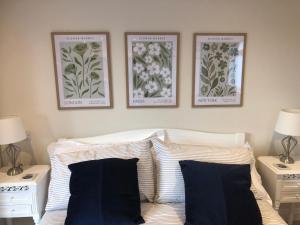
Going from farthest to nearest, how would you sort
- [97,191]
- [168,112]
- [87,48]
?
1. [168,112]
2. [87,48]
3. [97,191]

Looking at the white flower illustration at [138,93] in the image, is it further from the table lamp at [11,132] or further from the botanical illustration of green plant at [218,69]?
the table lamp at [11,132]

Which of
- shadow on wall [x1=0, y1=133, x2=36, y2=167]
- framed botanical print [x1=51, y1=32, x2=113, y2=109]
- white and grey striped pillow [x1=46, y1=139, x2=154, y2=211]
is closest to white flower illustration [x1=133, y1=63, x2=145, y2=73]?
framed botanical print [x1=51, y1=32, x2=113, y2=109]

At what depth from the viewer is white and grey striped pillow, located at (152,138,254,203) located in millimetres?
1867

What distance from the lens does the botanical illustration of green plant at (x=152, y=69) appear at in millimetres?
2188

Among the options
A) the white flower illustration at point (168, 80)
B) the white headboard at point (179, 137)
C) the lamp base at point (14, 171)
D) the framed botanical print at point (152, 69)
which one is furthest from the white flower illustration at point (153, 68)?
the lamp base at point (14, 171)

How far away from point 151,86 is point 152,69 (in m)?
0.15

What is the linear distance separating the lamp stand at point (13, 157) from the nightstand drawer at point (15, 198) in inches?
6.8

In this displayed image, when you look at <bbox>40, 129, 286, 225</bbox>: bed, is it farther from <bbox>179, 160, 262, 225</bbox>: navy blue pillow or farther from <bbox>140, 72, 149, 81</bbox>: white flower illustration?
<bbox>140, 72, 149, 81</bbox>: white flower illustration

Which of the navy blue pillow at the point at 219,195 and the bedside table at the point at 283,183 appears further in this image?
the bedside table at the point at 283,183

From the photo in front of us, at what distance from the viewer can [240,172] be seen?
1.73 meters

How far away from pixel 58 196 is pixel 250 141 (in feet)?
5.65

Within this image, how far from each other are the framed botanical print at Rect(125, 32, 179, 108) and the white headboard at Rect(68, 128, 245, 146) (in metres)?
0.24

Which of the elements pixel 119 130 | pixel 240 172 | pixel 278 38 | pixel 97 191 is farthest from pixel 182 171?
pixel 278 38

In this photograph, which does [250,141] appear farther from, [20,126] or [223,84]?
[20,126]
